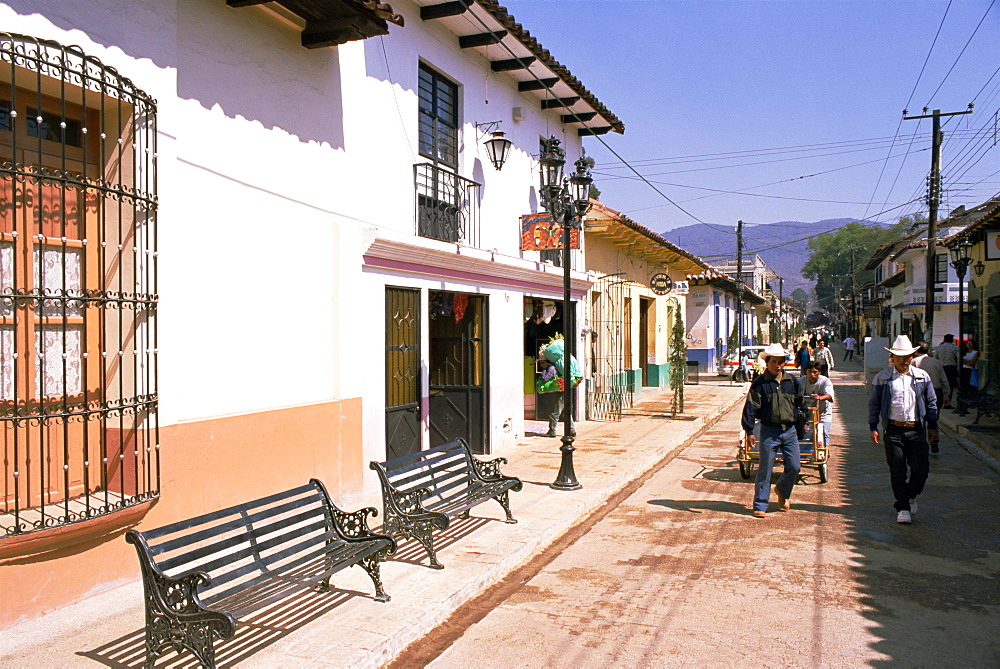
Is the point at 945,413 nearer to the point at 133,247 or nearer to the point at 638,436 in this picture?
the point at 638,436

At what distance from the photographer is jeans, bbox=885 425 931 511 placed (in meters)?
7.57

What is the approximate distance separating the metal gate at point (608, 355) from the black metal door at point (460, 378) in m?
5.12

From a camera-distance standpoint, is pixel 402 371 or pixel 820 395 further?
pixel 820 395

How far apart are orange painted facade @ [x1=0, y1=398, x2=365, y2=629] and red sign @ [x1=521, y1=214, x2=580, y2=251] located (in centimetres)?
556

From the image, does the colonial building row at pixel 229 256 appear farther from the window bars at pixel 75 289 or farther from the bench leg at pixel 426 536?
the bench leg at pixel 426 536

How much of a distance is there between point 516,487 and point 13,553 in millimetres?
4476

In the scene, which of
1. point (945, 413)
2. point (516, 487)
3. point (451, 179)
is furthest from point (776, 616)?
point (945, 413)

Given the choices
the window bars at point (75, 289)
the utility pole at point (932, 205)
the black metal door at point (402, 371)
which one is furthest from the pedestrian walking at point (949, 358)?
the window bars at point (75, 289)

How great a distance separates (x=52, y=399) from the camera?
526cm

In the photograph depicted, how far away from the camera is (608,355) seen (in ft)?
56.1

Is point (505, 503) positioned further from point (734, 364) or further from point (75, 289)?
point (734, 364)

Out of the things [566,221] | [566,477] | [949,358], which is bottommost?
[566,477]

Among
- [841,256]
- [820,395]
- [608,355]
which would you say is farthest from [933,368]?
[841,256]

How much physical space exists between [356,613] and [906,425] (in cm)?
579
